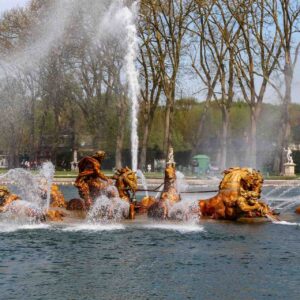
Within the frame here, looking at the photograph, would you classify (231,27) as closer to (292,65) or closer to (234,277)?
(292,65)

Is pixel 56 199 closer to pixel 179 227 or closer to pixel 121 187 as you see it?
pixel 121 187

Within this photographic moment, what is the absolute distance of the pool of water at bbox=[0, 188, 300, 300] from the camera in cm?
1292

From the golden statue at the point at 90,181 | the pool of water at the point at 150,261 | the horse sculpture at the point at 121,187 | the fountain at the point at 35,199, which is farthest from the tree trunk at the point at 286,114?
the pool of water at the point at 150,261

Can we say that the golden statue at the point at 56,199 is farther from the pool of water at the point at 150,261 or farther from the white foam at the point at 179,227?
the white foam at the point at 179,227

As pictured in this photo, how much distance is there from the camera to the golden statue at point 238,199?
22219 millimetres

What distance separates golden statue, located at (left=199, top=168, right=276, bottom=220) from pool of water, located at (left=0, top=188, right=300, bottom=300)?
2.89 ft

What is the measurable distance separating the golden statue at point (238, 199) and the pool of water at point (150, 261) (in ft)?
2.89

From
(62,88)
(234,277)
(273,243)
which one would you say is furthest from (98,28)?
(234,277)

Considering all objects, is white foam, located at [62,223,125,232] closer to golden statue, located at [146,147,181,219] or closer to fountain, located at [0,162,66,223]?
fountain, located at [0,162,66,223]

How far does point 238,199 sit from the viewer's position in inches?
874

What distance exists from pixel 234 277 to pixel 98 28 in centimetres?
4592

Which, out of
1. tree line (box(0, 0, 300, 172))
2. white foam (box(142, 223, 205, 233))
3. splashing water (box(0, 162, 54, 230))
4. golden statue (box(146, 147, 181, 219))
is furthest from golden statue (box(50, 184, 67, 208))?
tree line (box(0, 0, 300, 172))

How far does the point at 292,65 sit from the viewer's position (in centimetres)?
5612

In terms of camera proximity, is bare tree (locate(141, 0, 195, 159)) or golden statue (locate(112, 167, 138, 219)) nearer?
golden statue (locate(112, 167, 138, 219))
